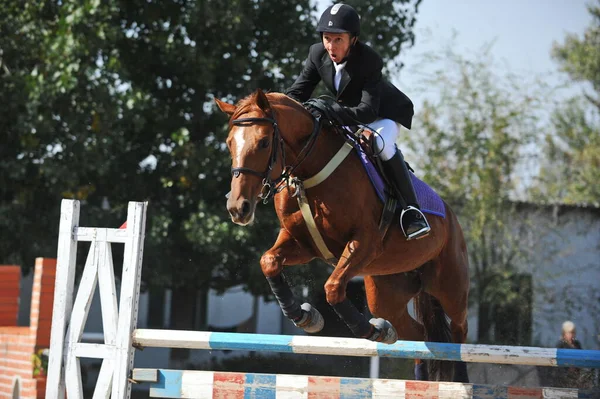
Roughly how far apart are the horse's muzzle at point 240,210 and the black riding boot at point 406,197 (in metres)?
1.19

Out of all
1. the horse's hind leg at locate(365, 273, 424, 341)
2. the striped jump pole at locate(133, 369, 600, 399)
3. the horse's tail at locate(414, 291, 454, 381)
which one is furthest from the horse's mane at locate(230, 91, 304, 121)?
the horse's tail at locate(414, 291, 454, 381)

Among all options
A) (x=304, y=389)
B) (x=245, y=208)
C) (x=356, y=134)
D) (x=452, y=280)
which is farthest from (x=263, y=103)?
(x=452, y=280)

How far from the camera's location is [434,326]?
5.58m

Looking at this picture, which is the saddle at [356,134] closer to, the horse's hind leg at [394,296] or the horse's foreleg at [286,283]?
the horse's foreleg at [286,283]

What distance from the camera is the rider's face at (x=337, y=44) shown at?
13.7ft

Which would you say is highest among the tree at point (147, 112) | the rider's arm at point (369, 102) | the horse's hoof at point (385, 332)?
the tree at point (147, 112)

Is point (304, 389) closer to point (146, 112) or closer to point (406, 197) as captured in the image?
point (406, 197)

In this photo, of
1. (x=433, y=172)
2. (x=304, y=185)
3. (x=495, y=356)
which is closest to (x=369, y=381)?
(x=495, y=356)

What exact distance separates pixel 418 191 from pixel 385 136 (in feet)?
1.83

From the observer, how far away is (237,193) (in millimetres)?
3613

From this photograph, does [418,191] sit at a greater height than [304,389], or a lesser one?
greater

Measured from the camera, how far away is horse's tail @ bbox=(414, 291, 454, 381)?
217 inches

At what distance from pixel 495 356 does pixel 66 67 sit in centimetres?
772

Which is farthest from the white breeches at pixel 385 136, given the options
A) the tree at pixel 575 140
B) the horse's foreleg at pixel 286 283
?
the tree at pixel 575 140
